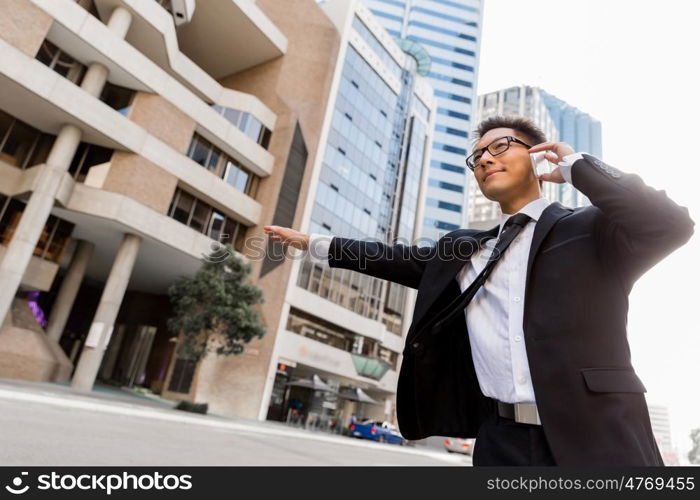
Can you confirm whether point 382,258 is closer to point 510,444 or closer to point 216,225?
point 510,444

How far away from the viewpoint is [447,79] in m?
77.4

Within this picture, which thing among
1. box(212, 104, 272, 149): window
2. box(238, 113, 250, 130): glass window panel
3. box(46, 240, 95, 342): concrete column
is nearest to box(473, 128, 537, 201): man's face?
box(46, 240, 95, 342): concrete column

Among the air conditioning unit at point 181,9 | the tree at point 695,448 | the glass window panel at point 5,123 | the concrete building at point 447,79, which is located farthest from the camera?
the concrete building at point 447,79

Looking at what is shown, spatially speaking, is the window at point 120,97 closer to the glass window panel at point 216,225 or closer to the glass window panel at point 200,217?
the glass window panel at point 200,217

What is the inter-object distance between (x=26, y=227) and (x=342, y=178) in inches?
845

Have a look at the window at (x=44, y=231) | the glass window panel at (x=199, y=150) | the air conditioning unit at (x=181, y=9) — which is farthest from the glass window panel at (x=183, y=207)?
the air conditioning unit at (x=181, y=9)

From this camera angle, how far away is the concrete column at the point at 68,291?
69.7ft

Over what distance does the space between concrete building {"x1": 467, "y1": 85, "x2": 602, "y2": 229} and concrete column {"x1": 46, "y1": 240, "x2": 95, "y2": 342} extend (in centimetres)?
4826

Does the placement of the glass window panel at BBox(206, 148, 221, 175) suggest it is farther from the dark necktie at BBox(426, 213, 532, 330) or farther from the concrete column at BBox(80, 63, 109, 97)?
the dark necktie at BBox(426, 213, 532, 330)

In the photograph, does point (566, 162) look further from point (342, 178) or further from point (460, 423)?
point (342, 178)

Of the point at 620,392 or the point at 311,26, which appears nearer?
the point at 620,392

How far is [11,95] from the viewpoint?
18.0 m

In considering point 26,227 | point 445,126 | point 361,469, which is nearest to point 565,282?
point 361,469

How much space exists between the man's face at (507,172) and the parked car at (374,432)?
94.1ft
